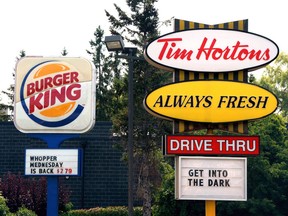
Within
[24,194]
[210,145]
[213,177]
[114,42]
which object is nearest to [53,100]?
[114,42]

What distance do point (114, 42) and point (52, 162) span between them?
399cm

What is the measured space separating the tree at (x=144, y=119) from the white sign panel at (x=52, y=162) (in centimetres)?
943

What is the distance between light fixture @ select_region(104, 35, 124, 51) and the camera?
56.3 ft

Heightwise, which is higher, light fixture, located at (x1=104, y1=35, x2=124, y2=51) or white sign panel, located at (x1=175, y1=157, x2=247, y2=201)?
light fixture, located at (x1=104, y1=35, x2=124, y2=51)

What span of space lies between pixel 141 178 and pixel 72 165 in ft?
36.4

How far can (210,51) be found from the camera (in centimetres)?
1508

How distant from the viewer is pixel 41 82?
56.4ft

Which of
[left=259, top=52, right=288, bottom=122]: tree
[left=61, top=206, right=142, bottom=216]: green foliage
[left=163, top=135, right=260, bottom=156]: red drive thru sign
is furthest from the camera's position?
[left=259, top=52, right=288, bottom=122]: tree

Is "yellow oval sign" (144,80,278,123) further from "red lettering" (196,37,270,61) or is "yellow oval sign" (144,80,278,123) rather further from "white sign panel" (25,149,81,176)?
"white sign panel" (25,149,81,176)

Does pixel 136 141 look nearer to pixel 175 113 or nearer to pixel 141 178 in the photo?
pixel 141 178

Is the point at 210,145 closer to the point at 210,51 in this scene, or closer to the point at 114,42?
the point at 210,51

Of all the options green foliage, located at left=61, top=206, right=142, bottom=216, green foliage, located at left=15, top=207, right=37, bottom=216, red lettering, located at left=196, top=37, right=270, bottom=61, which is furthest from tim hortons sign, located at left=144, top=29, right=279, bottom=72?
green foliage, located at left=61, top=206, right=142, bottom=216

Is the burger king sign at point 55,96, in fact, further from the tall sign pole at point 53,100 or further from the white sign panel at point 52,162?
the white sign panel at point 52,162

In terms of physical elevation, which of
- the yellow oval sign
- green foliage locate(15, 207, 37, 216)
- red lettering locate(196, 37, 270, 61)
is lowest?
green foliage locate(15, 207, 37, 216)
